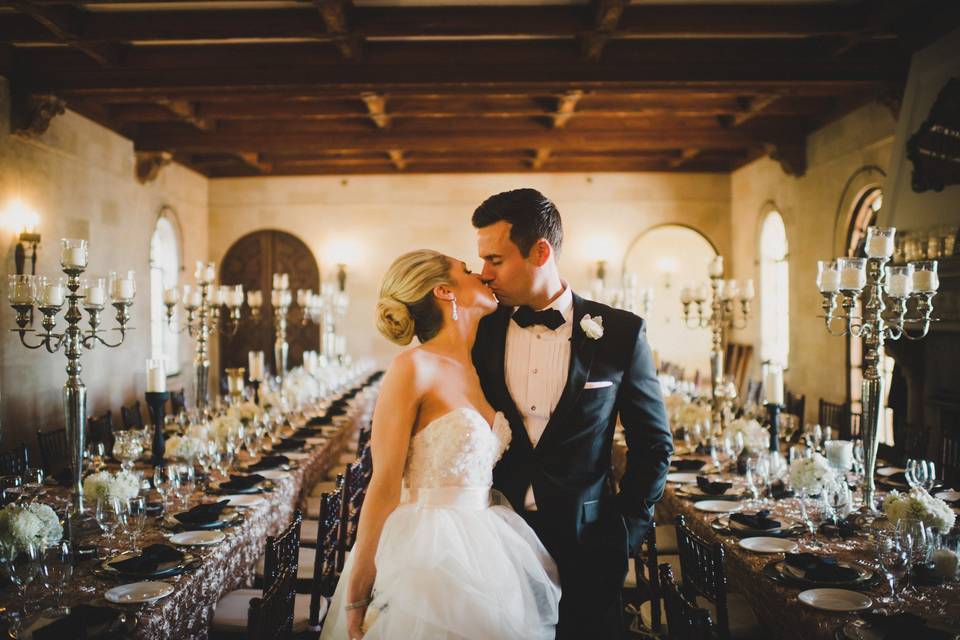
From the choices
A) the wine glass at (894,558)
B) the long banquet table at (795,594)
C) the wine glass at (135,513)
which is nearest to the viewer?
the long banquet table at (795,594)

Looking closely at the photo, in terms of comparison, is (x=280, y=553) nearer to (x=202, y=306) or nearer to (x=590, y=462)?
(x=590, y=462)

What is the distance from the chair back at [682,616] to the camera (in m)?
1.81

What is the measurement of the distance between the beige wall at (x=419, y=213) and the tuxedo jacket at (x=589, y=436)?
1031 centimetres

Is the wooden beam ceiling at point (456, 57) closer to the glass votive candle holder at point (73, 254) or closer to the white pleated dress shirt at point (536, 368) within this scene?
the glass votive candle holder at point (73, 254)

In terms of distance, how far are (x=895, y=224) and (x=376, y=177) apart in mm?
8293

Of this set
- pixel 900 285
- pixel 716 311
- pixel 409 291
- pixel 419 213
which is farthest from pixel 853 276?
pixel 419 213

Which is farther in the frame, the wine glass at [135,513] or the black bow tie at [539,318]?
the wine glass at [135,513]

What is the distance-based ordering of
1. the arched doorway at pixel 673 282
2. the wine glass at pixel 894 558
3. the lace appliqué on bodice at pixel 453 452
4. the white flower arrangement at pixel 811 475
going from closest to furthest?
the lace appliqué on bodice at pixel 453 452 → the wine glass at pixel 894 558 → the white flower arrangement at pixel 811 475 → the arched doorway at pixel 673 282

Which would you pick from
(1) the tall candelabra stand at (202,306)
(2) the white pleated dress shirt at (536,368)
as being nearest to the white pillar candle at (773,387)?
(2) the white pleated dress shirt at (536,368)

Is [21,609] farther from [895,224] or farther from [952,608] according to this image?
[895,224]

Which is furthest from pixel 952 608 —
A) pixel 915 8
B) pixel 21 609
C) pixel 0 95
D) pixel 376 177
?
pixel 376 177

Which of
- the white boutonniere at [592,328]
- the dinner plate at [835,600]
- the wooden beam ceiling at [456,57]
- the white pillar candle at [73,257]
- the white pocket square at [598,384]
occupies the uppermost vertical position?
the wooden beam ceiling at [456,57]

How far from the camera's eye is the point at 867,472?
3.46 m

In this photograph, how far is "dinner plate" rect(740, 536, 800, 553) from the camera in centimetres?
299
